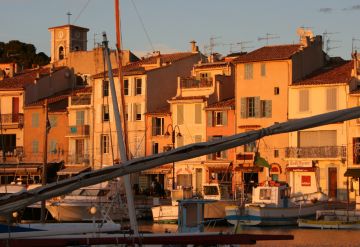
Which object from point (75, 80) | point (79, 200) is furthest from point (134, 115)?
point (79, 200)

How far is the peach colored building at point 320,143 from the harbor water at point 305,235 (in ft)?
36.5

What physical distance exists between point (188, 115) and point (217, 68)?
457cm

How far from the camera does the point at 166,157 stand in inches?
547

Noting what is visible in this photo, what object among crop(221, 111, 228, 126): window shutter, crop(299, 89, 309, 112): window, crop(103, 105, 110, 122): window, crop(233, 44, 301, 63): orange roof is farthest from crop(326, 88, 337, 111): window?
crop(103, 105, 110, 122): window

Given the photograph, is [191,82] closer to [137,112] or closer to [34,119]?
[137,112]

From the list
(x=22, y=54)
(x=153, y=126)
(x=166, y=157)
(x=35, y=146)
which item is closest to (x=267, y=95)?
(x=153, y=126)

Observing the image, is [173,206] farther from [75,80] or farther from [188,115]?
[75,80]

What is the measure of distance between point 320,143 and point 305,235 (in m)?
16.6

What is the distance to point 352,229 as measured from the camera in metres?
48.7

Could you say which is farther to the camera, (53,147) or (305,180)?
(53,147)

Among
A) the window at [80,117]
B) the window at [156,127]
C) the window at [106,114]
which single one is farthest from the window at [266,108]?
the window at [80,117]

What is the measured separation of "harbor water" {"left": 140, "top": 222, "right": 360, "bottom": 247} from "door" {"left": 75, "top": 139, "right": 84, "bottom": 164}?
2040 centimetres

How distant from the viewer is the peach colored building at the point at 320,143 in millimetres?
60719

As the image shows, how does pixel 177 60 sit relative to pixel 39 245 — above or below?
above
